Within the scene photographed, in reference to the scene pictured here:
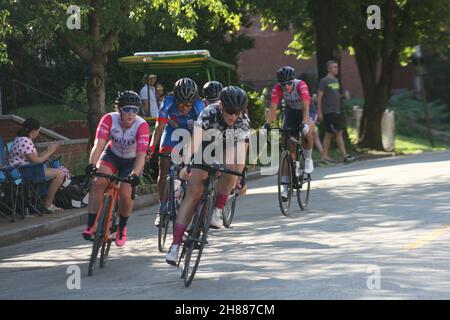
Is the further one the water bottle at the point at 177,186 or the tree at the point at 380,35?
the tree at the point at 380,35

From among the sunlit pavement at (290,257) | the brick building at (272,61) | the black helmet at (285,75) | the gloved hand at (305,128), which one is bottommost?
the sunlit pavement at (290,257)

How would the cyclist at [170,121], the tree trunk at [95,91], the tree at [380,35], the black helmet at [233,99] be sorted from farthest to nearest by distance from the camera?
1. the tree at [380,35]
2. the tree trunk at [95,91]
3. the cyclist at [170,121]
4. the black helmet at [233,99]

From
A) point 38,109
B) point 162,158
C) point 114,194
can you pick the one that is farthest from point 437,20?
point 114,194

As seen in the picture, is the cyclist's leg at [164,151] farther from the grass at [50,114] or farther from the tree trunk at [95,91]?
the grass at [50,114]

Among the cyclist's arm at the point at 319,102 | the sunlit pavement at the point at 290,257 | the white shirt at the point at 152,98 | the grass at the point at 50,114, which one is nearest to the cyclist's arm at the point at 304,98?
the sunlit pavement at the point at 290,257

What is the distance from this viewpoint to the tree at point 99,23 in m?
17.9

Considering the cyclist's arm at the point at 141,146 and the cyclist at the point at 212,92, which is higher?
the cyclist at the point at 212,92

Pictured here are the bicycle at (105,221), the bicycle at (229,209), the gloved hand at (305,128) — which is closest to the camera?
the bicycle at (105,221)

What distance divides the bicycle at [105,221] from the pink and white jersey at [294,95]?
13.7 feet

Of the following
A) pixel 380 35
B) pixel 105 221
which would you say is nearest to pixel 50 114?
pixel 380 35

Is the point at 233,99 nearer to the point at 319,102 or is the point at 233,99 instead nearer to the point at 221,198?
the point at 221,198

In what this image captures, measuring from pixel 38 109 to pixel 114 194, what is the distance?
62.8 feet
